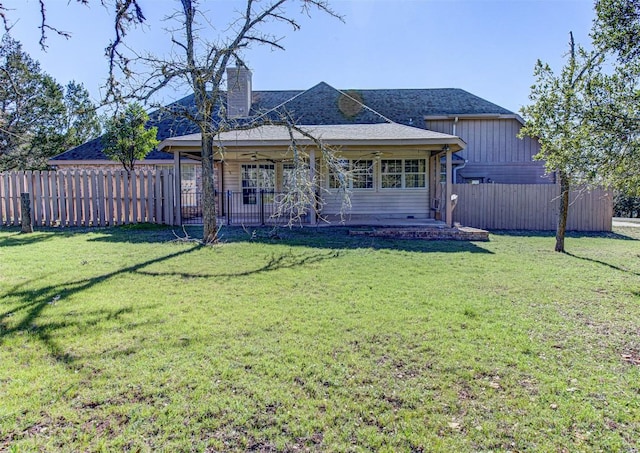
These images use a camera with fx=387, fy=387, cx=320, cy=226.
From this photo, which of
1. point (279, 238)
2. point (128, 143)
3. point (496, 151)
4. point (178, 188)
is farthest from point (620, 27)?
point (128, 143)

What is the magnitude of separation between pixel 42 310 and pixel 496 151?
63.4 feet

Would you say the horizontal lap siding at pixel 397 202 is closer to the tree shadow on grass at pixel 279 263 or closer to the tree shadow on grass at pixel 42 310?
the tree shadow on grass at pixel 279 263

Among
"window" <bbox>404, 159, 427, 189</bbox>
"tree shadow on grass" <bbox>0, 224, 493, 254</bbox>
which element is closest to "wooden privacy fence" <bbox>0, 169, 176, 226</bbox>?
"tree shadow on grass" <bbox>0, 224, 493, 254</bbox>

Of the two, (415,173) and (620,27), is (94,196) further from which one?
(620,27)

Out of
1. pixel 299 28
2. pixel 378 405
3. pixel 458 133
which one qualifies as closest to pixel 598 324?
pixel 378 405

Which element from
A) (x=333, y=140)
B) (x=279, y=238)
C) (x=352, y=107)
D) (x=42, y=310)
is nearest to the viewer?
(x=42, y=310)

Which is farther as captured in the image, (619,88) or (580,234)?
(580,234)

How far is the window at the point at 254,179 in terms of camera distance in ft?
50.0

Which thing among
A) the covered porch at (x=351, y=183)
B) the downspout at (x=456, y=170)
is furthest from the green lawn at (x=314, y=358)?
the downspout at (x=456, y=170)

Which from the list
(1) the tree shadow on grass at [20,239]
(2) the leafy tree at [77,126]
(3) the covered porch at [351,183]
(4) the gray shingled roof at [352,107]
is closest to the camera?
(1) the tree shadow on grass at [20,239]

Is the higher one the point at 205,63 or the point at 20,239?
the point at 205,63

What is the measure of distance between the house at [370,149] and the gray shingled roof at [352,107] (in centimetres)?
5

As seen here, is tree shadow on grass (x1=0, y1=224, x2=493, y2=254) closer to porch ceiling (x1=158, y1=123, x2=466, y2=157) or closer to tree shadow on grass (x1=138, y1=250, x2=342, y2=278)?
tree shadow on grass (x1=138, y1=250, x2=342, y2=278)

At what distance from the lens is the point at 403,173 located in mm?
14711
